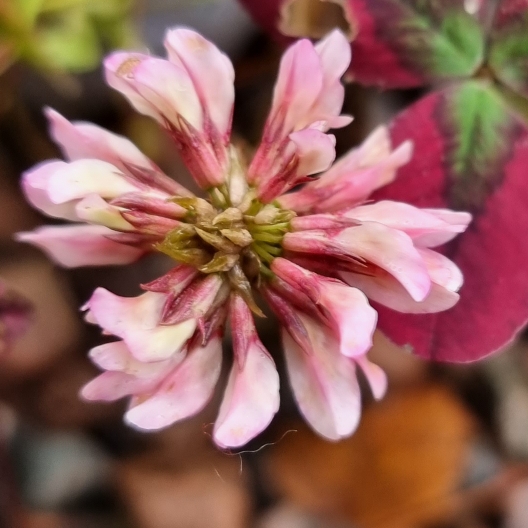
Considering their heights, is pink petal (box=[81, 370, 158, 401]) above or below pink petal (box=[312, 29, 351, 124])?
below

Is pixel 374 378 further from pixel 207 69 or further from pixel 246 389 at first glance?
pixel 207 69

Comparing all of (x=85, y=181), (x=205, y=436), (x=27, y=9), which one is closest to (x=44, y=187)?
(x=85, y=181)

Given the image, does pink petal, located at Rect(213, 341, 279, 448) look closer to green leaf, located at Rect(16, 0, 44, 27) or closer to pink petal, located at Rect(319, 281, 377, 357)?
pink petal, located at Rect(319, 281, 377, 357)

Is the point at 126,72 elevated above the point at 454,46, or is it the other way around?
the point at 126,72

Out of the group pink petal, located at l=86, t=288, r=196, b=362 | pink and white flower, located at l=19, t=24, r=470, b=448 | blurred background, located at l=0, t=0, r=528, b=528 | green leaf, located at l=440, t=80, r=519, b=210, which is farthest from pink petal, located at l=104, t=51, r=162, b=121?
blurred background, located at l=0, t=0, r=528, b=528

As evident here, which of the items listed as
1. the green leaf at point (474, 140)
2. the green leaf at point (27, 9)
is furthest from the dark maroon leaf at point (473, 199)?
the green leaf at point (27, 9)

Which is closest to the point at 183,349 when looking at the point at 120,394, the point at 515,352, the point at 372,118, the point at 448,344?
the point at 120,394

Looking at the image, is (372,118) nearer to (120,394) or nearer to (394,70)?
(394,70)
